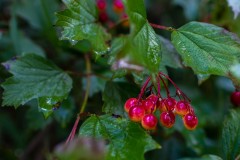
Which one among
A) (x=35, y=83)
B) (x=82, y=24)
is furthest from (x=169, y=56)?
(x=35, y=83)

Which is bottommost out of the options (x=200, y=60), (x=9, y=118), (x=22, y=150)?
(x=22, y=150)

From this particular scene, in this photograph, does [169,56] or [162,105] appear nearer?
[162,105]

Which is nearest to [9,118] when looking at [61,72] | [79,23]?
[61,72]

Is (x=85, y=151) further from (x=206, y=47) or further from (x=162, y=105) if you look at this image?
(x=206, y=47)

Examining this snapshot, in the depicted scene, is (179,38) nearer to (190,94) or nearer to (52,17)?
(52,17)

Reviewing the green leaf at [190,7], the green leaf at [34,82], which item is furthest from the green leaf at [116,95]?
the green leaf at [190,7]

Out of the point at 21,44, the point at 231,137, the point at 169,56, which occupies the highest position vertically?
the point at 21,44

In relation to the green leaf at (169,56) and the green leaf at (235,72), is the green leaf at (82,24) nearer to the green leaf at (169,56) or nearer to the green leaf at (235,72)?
the green leaf at (169,56)
